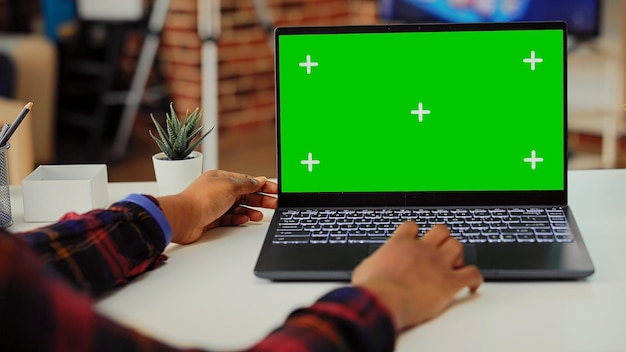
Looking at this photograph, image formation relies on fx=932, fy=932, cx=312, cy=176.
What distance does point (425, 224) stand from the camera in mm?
1213

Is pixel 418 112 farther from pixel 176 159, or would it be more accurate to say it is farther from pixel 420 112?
pixel 176 159

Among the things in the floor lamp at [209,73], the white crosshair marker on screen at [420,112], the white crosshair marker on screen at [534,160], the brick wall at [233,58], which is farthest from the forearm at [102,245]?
the brick wall at [233,58]

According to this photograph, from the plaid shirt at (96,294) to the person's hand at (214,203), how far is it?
62 millimetres

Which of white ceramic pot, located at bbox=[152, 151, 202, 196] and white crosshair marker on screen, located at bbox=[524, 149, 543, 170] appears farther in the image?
white ceramic pot, located at bbox=[152, 151, 202, 196]

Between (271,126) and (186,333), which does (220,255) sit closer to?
(186,333)

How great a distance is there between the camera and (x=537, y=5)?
4012 mm

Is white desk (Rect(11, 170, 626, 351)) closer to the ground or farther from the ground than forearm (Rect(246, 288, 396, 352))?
closer to the ground

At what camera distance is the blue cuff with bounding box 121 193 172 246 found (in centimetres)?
116

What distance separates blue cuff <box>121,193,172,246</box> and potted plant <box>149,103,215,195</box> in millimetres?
215

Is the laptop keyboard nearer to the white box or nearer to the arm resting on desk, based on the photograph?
the white box

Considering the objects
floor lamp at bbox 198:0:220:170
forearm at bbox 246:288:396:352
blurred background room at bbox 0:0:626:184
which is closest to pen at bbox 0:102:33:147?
forearm at bbox 246:288:396:352

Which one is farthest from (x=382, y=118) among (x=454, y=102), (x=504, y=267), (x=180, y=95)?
(x=180, y=95)

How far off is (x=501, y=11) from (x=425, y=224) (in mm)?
3135

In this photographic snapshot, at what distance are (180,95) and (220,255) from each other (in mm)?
3481
